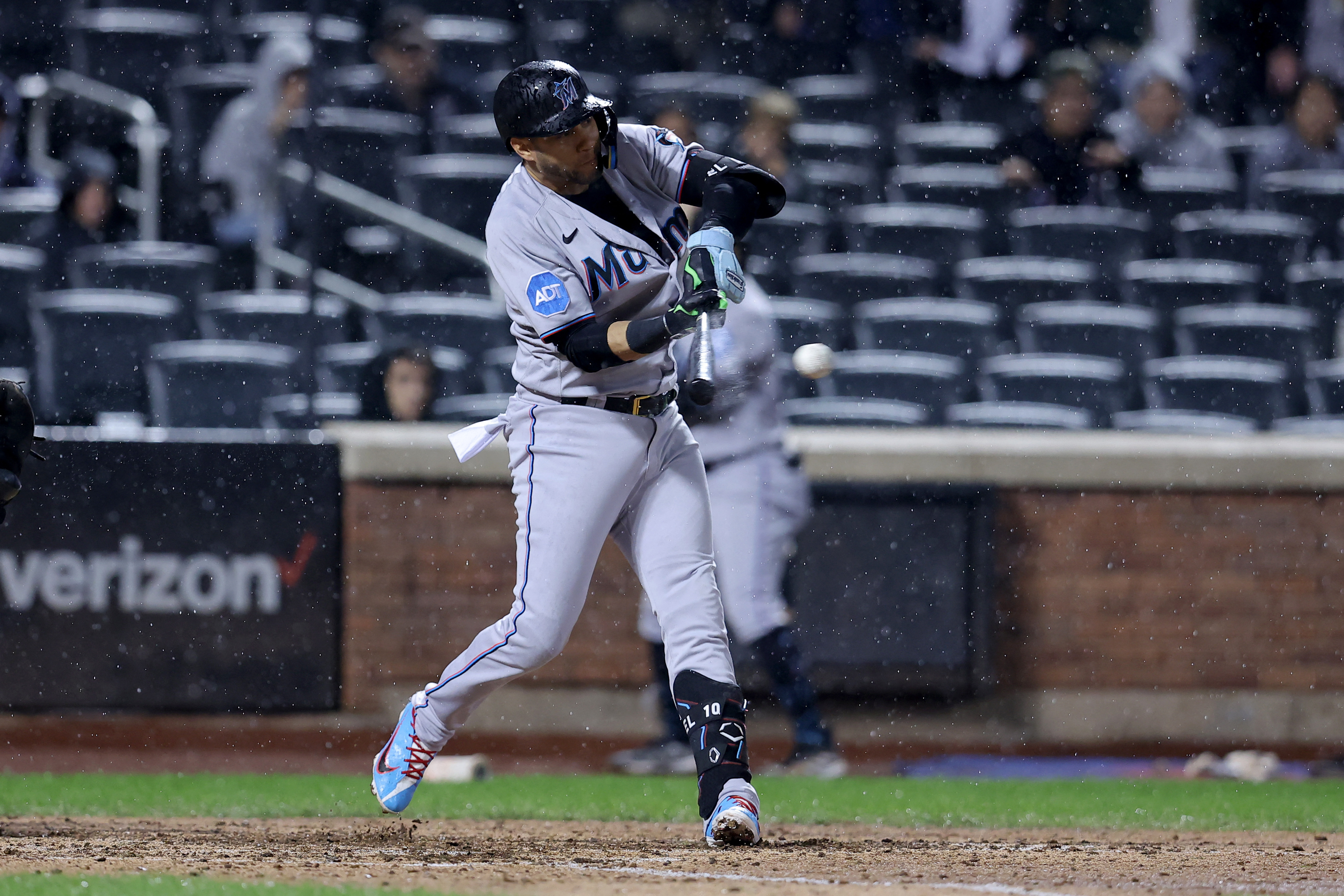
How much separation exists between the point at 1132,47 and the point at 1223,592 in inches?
157

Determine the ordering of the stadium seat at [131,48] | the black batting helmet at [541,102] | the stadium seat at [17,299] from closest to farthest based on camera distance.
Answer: the black batting helmet at [541,102] < the stadium seat at [17,299] < the stadium seat at [131,48]

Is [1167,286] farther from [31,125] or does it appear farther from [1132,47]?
[31,125]

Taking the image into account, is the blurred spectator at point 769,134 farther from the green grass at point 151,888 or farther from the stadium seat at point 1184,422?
the green grass at point 151,888

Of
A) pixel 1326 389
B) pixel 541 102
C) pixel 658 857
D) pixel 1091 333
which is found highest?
pixel 541 102

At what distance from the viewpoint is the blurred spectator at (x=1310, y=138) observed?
348 inches

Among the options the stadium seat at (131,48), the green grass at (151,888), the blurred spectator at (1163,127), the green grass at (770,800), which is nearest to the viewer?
the green grass at (151,888)

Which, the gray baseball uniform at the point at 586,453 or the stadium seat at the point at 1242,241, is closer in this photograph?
the gray baseball uniform at the point at 586,453

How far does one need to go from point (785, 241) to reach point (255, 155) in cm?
272

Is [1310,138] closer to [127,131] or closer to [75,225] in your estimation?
[127,131]

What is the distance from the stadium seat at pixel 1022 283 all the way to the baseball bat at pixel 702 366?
463cm

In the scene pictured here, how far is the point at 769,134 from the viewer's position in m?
7.73

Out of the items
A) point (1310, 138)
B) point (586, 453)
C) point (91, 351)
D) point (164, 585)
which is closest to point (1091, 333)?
point (1310, 138)

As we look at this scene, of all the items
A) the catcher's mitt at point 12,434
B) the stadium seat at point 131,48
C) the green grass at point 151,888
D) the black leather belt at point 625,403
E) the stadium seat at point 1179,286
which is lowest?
the green grass at point 151,888

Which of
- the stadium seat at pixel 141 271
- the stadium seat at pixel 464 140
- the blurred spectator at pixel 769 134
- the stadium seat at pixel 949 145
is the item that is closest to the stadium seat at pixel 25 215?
the stadium seat at pixel 141 271
